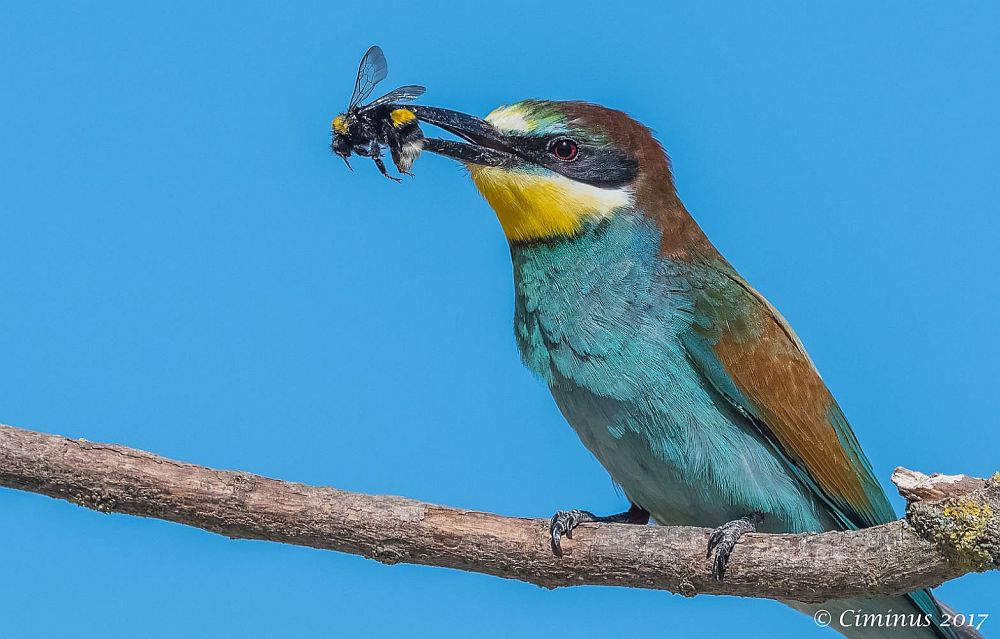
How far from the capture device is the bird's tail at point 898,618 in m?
3.82

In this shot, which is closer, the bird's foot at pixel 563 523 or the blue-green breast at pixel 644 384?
the bird's foot at pixel 563 523

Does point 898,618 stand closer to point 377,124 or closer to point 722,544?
point 722,544

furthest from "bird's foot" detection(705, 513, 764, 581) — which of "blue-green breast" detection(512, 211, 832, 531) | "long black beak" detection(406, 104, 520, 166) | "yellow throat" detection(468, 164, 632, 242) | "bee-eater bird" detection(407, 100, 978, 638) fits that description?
"long black beak" detection(406, 104, 520, 166)

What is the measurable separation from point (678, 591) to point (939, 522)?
0.84 meters

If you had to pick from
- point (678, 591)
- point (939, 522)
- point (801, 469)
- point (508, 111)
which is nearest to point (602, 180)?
point (508, 111)

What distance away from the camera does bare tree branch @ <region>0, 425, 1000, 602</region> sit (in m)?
3.04

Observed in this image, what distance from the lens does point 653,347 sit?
376 centimetres

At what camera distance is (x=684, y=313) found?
3836mm

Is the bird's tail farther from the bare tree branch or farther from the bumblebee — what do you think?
the bumblebee

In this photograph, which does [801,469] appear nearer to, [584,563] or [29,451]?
[584,563]

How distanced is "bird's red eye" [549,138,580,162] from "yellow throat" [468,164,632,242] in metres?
0.09

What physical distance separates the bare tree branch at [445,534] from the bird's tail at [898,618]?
0.83 meters

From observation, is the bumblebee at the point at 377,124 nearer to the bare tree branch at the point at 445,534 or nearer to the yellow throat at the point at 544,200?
the yellow throat at the point at 544,200

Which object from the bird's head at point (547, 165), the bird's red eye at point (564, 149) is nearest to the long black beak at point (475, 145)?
the bird's head at point (547, 165)
